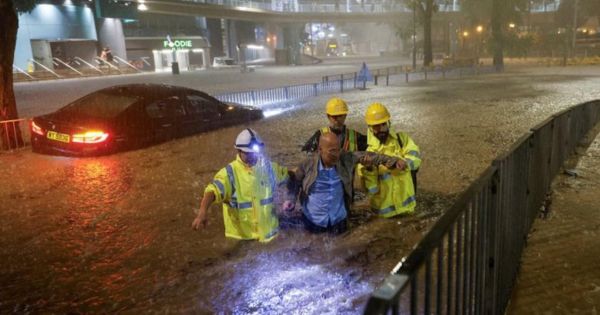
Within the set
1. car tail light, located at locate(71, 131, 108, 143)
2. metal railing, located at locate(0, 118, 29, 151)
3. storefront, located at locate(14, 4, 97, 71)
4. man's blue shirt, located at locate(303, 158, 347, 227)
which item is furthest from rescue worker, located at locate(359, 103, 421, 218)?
storefront, located at locate(14, 4, 97, 71)

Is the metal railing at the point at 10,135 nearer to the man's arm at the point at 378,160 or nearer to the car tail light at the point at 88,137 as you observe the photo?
the car tail light at the point at 88,137

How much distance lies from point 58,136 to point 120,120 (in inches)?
43.2

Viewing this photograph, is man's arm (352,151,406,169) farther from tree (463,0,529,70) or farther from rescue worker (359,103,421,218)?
tree (463,0,529,70)

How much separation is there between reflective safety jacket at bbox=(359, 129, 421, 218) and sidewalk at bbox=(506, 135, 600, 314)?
1.29 m

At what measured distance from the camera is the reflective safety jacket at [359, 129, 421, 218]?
5043mm

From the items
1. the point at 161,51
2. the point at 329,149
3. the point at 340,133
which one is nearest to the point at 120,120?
the point at 340,133

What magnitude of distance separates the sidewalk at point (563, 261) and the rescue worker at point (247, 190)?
221cm

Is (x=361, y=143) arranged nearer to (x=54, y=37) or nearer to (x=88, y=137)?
(x=88, y=137)

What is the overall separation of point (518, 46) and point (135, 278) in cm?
4361

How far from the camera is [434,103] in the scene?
16.8 m

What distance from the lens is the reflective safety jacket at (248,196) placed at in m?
4.40

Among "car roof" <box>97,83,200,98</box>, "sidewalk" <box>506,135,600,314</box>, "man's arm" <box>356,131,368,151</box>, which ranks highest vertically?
"car roof" <box>97,83,200,98</box>

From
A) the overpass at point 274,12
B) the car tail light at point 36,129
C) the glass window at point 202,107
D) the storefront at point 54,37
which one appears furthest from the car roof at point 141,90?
the overpass at point 274,12

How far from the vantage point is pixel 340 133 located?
5.41 meters
